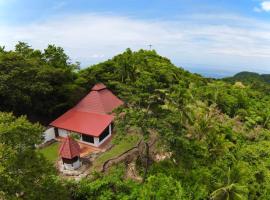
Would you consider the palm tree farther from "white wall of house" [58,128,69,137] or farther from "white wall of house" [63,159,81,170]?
"white wall of house" [58,128,69,137]

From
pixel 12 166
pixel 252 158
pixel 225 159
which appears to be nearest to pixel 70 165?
pixel 12 166

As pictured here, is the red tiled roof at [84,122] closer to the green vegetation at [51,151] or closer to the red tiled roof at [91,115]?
the red tiled roof at [91,115]

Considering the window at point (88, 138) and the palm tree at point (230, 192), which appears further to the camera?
the window at point (88, 138)

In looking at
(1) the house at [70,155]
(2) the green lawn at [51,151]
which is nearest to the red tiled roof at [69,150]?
(1) the house at [70,155]

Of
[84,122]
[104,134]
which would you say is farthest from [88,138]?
[84,122]

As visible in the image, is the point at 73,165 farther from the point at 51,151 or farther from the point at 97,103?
the point at 97,103
